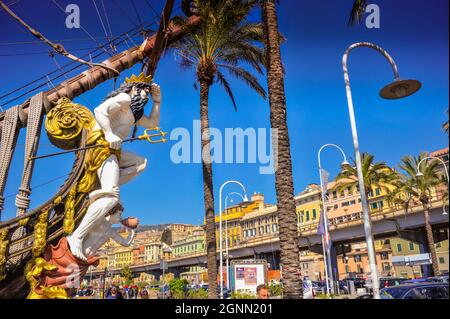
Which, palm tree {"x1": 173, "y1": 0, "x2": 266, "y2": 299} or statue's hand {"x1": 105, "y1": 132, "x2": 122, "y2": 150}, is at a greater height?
palm tree {"x1": 173, "y1": 0, "x2": 266, "y2": 299}

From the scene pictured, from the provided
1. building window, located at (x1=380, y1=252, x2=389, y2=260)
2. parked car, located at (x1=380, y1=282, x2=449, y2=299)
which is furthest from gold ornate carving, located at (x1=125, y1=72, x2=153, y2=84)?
building window, located at (x1=380, y1=252, x2=389, y2=260)

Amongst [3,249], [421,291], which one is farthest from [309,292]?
[3,249]

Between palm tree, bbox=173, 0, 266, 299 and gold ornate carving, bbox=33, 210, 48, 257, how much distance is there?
725 centimetres

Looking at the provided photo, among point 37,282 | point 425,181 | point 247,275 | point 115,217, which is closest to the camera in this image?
point 37,282

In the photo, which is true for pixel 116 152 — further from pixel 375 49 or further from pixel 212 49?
pixel 212 49

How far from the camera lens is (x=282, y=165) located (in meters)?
8.24

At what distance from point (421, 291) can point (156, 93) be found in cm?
610

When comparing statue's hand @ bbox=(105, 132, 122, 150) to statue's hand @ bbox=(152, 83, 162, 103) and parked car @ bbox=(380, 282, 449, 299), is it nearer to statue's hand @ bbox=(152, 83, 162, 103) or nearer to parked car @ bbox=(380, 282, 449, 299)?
statue's hand @ bbox=(152, 83, 162, 103)

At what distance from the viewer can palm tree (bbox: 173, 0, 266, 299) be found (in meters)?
13.3

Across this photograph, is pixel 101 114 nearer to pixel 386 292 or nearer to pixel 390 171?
pixel 386 292

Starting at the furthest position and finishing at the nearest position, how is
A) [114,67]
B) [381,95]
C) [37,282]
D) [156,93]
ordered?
[114,67] → [381,95] → [156,93] → [37,282]

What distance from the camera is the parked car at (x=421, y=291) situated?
6.62 meters
